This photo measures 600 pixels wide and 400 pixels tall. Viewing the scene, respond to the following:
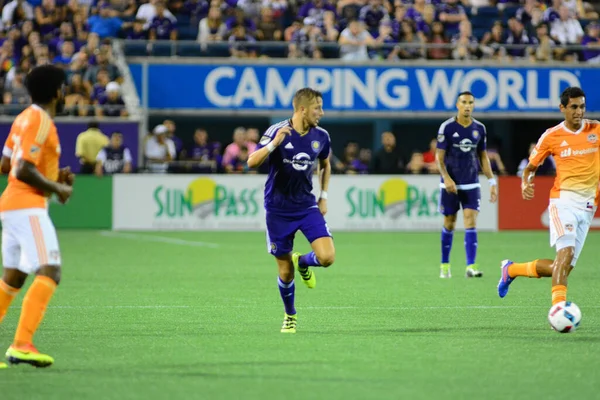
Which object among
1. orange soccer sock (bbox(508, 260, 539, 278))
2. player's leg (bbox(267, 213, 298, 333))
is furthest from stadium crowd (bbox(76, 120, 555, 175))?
player's leg (bbox(267, 213, 298, 333))

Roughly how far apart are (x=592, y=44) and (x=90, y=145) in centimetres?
1203

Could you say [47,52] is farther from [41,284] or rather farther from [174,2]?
[41,284]

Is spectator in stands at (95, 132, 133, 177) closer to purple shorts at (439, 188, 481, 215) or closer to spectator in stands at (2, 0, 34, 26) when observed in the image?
spectator in stands at (2, 0, 34, 26)

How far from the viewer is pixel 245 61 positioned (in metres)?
25.7

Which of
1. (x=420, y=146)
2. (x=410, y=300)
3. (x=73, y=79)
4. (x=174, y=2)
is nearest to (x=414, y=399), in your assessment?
(x=410, y=300)

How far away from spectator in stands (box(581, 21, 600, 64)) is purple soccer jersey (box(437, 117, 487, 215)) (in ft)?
41.5

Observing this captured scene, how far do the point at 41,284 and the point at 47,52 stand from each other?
60.0 feet

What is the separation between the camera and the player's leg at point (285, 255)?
9.29 metres

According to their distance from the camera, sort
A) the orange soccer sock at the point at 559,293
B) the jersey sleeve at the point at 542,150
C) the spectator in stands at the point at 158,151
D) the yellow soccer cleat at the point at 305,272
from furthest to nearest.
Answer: the spectator in stands at the point at 158,151 → the yellow soccer cleat at the point at 305,272 → the jersey sleeve at the point at 542,150 → the orange soccer sock at the point at 559,293

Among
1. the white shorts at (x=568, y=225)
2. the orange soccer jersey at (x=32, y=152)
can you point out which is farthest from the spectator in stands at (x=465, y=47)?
the orange soccer jersey at (x=32, y=152)

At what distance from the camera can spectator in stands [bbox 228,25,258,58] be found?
84.1 feet

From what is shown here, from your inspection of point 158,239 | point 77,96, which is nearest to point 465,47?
point 158,239

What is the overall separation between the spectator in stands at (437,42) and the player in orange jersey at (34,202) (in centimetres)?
1974

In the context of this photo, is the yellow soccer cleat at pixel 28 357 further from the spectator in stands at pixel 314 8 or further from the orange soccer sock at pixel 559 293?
the spectator in stands at pixel 314 8
